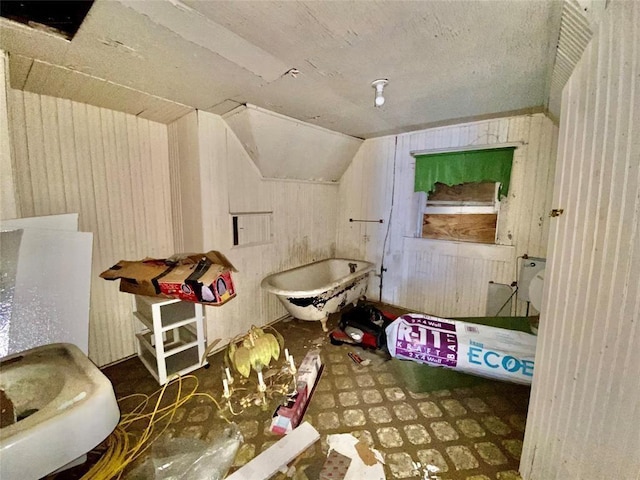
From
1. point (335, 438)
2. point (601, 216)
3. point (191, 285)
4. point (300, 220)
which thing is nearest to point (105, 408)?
point (191, 285)

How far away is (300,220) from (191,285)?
160 cm

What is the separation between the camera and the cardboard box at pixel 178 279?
1.71m

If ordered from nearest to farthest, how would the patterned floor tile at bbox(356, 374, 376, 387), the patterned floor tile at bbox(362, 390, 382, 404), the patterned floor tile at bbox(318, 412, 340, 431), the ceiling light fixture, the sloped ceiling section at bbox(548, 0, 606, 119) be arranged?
1. the sloped ceiling section at bbox(548, 0, 606, 119)
2. the patterned floor tile at bbox(318, 412, 340, 431)
3. the ceiling light fixture
4. the patterned floor tile at bbox(362, 390, 382, 404)
5. the patterned floor tile at bbox(356, 374, 376, 387)

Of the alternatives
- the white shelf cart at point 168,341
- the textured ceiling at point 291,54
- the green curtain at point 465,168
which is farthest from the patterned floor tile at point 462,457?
the green curtain at point 465,168

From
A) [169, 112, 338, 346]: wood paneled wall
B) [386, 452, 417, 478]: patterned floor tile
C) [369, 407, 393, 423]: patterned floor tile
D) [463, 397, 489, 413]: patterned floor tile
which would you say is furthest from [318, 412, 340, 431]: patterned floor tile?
[169, 112, 338, 346]: wood paneled wall

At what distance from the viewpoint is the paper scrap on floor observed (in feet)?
3.93

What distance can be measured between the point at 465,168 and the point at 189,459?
3.16 meters

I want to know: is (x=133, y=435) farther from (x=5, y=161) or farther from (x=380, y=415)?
(x=5, y=161)

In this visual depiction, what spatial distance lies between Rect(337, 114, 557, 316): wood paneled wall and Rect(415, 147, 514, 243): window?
0.08m

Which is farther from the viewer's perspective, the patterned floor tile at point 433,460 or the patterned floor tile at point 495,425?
the patterned floor tile at point 495,425

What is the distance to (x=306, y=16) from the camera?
3.36ft

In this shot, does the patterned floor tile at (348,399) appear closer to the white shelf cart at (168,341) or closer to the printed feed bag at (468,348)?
the printed feed bag at (468,348)

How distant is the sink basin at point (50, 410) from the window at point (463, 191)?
3.00m

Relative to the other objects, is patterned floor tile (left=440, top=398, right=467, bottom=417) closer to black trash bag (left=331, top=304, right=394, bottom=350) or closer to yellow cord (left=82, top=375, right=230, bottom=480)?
black trash bag (left=331, top=304, right=394, bottom=350)
